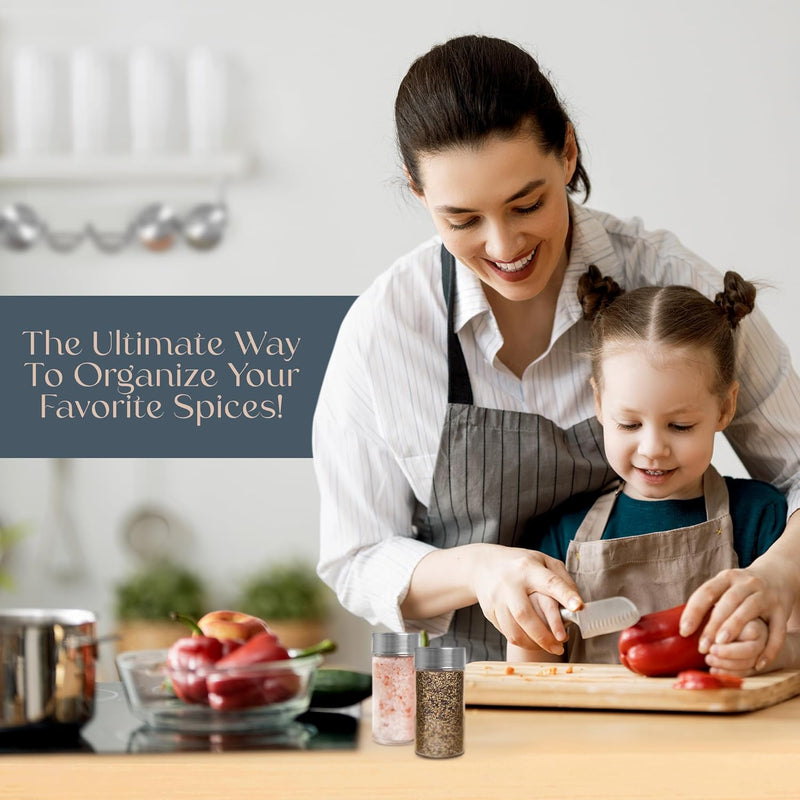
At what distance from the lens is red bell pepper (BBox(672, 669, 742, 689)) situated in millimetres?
1108

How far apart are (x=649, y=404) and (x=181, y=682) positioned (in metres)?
0.76

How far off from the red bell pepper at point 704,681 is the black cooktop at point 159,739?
13.1 inches

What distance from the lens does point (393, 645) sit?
Answer: 3.30 feet

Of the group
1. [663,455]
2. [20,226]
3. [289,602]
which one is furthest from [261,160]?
[663,455]

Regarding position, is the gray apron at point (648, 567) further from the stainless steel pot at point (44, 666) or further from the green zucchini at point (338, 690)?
the stainless steel pot at point (44, 666)

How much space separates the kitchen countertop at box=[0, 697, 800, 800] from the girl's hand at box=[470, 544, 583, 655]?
25cm

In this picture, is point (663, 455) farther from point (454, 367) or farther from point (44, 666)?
point (44, 666)

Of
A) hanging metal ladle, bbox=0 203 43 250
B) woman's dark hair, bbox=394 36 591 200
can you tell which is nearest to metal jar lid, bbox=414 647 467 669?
woman's dark hair, bbox=394 36 591 200

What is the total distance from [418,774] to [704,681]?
0.35 metres

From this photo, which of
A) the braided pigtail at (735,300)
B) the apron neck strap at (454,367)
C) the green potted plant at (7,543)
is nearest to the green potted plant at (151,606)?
the green potted plant at (7,543)

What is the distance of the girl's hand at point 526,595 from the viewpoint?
47.5 inches

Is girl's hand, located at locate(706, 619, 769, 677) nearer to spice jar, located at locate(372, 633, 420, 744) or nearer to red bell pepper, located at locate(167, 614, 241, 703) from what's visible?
spice jar, located at locate(372, 633, 420, 744)

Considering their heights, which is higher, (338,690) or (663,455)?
(663,455)

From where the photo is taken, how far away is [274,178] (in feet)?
11.4
